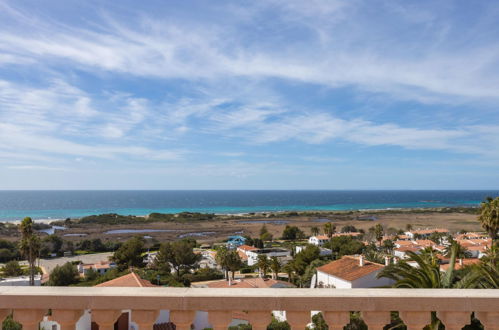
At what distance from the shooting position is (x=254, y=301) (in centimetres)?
279

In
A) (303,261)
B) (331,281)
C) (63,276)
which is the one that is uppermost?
(331,281)

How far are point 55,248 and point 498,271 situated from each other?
245ft

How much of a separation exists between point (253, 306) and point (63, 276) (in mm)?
44011

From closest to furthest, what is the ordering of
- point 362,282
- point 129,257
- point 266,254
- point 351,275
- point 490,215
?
1. point 362,282
2. point 490,215
3. point 351,275
4. point 129,257
5. point 266,254

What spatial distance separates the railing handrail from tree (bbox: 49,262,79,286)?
42.3m

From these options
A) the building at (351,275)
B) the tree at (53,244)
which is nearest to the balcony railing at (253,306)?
the building at (351,275)

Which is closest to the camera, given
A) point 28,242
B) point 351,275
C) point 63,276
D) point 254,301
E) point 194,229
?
point 254,301

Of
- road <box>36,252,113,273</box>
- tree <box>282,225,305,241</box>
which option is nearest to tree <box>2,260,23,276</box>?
road <box>36,252,113,273</box>

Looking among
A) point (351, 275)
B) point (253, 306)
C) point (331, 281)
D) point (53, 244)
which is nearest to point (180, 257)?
point (331, 281)

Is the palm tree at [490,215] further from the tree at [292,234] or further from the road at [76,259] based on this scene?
the road at [76,259]

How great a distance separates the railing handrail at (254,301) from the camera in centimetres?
276

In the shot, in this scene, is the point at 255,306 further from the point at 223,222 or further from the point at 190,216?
the point at 190,216

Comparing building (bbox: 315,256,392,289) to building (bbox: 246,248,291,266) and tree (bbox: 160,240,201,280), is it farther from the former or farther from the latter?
building (bbox: 246,248,291,266)

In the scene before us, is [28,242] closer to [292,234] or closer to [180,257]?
[180,257]
